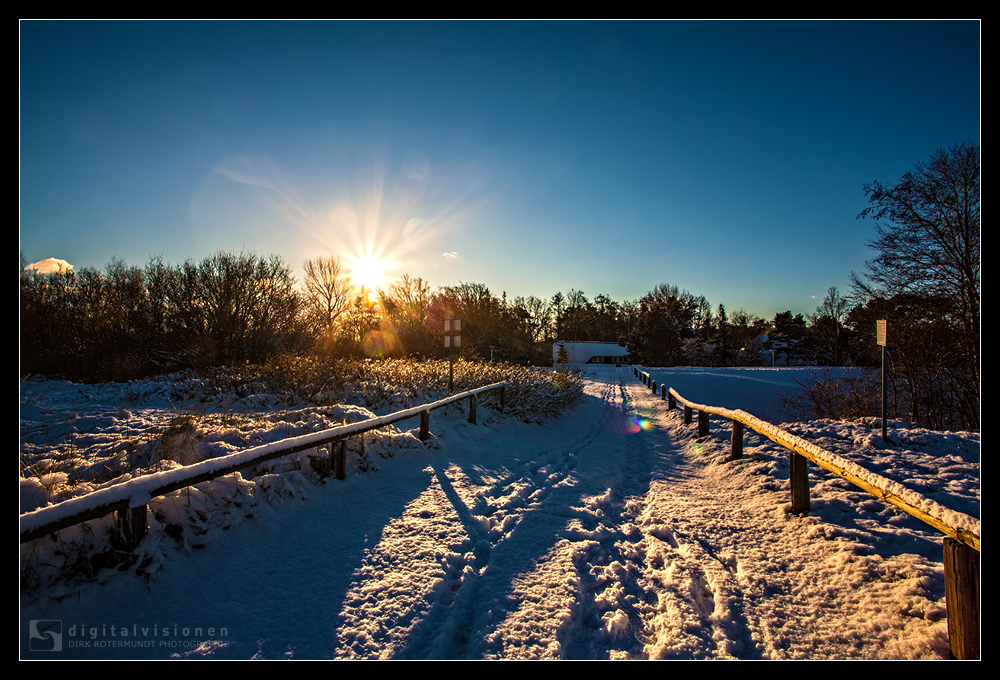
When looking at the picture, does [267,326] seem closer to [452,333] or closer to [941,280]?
[452,333]

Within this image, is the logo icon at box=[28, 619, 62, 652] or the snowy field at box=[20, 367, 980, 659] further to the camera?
the snowy field at box=[20, 367, 980, 659]

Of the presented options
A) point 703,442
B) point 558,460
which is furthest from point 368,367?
point 703,442

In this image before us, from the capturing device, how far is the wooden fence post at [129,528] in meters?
2.51

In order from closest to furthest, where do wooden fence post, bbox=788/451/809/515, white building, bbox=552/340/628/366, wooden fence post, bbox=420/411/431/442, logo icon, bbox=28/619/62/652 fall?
logo icon, bbox=28/619/62/652 → wooden fence post, bbox=788/451/809/515 → wooden fence post, bbox=420/411/431/442 → white building, bbox=552/340/628/366

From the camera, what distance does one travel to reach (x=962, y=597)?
1871 millimetres

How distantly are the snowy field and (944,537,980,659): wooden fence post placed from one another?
7.1 inches

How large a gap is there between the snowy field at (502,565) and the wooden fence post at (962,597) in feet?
0.59

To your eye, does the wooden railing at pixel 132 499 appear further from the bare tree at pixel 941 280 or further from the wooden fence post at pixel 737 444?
the bare tree at pixel 941 280

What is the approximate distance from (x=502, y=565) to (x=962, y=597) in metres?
2.59

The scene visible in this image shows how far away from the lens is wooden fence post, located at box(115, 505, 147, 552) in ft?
8.23

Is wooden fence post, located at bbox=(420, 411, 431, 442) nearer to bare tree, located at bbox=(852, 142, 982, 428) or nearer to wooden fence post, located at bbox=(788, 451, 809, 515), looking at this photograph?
wooden fence post, located at bbox=(788, 451, 809, 515)

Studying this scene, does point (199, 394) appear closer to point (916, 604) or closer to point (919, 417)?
point (916, 604)

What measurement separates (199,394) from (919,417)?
71.0 feet

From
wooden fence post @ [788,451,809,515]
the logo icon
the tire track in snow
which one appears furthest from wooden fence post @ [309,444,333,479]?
wooden fence post @ [788,451,809,515]
